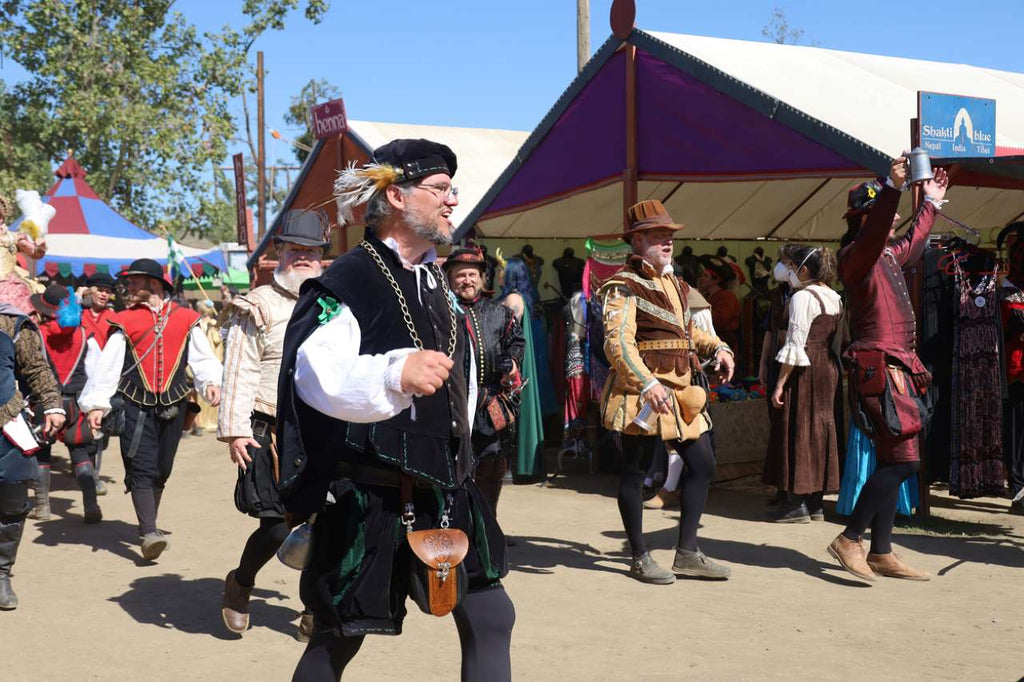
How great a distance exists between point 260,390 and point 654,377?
6.52ft

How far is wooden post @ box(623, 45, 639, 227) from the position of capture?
29.3ft

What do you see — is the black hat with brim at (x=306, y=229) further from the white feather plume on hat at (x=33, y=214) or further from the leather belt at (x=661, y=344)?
the leather belt at (x=661, y=344)

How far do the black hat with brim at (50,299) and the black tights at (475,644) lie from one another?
257 inches

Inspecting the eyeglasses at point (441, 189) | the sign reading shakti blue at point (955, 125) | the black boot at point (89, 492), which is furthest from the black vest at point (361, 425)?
the black boot at point (89, 492)

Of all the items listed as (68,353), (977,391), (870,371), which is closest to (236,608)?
(870,371)

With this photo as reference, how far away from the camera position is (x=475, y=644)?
115 inches

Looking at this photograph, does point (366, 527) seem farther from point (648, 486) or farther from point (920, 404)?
point (648, 486)

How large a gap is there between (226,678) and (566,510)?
4213mm

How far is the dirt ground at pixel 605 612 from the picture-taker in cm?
456

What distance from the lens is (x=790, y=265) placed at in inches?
293

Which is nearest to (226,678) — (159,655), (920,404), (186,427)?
(159,655)

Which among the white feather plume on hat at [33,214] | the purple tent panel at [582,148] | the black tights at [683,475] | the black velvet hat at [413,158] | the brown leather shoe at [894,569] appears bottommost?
the brown leather shoe at [894,569]

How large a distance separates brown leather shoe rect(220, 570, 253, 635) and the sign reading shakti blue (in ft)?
15.5

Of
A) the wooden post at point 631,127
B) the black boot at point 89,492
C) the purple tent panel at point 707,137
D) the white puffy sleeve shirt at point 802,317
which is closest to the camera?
the white puffy sleeve shirt at point 802,317
